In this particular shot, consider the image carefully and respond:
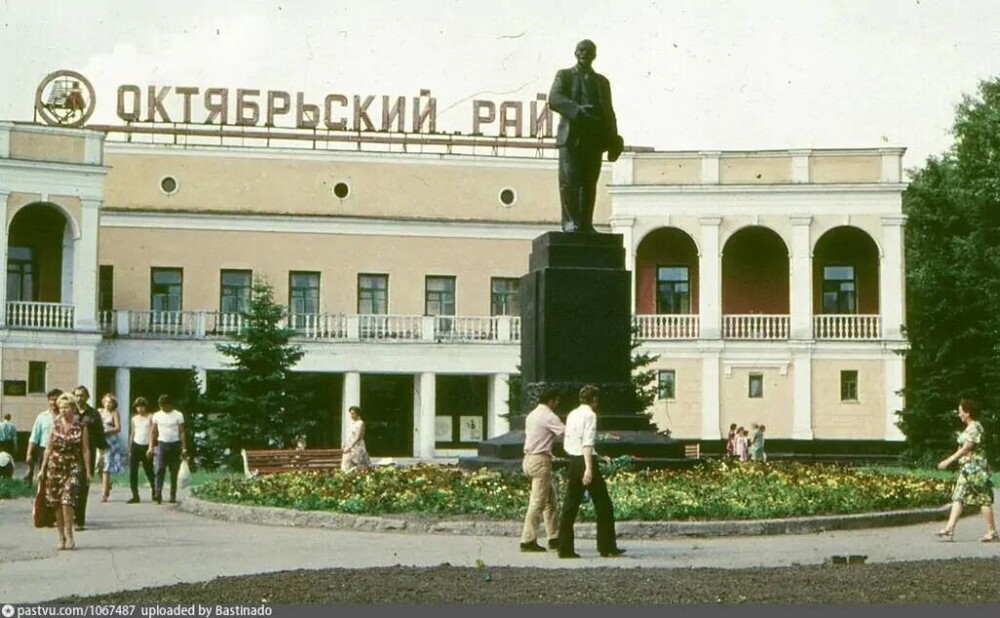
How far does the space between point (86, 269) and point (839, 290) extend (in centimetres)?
2119

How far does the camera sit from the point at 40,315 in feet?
134

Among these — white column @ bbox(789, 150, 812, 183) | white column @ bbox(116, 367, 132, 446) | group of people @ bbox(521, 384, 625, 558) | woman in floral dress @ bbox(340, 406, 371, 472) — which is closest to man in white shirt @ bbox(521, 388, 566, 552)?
group of people @ bbox(521, 384, 625, 558)

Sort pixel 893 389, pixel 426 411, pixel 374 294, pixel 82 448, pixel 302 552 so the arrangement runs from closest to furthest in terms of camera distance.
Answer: pixel 302 552 < pixel 82 448 < pixel 893 389 < pixel 426 411 < pixel 374 294

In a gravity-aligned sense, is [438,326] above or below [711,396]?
above

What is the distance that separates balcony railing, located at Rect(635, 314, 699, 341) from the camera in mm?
44031

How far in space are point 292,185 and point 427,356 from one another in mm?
6243

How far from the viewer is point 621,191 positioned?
4391 cm

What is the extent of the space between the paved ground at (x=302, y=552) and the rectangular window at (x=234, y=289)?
2888cm

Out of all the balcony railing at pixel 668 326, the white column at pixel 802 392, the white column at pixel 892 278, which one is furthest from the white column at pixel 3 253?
the white column at pixel 892 278

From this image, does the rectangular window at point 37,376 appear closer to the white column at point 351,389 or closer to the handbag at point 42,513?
the white column at point 351,389

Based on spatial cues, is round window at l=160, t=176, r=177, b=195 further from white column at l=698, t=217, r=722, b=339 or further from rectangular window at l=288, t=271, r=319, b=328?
white column at l=698, t=217, r=722, b=339

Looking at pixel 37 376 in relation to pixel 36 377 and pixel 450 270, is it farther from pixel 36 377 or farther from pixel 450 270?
pixel 450 270

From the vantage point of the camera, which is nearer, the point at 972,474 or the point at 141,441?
the point at 972,474

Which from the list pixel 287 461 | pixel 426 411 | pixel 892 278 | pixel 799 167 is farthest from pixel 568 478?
pixel 892 278
